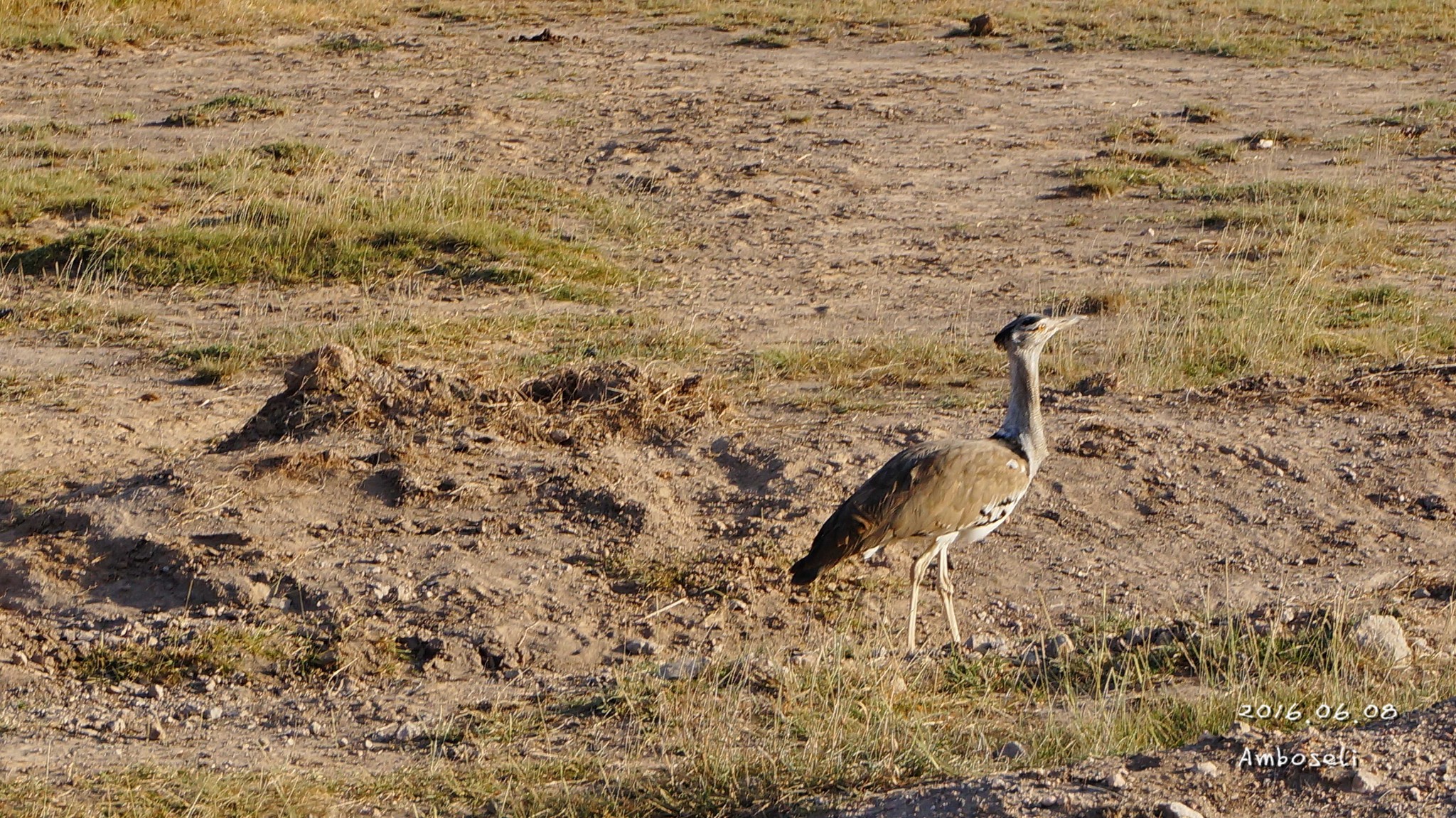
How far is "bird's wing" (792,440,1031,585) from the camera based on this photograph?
15.6ft

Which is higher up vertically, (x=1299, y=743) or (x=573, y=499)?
(x=1299, y=743)

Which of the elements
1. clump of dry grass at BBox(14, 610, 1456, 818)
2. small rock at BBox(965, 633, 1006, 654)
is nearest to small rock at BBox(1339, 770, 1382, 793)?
clump of dry grass at BBox(14, 610, 1456, 818)

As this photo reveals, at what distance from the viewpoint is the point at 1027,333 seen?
5.21 metres

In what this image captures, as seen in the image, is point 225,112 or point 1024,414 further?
point 225,112

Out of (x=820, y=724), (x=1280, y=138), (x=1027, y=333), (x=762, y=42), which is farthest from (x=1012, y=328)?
(x=762, y=42)

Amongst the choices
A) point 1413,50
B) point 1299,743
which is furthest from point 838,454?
point 1413,50

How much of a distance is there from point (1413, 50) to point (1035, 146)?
19.8 feet

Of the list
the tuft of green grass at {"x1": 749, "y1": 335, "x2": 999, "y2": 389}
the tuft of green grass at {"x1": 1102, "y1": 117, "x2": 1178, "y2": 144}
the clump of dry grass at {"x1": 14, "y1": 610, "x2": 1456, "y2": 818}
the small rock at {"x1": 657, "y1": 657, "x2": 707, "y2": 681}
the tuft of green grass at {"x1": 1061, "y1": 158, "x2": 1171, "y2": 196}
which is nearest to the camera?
the clump of dry grass at {"x1": 14, "y1": 610, "x2": 1456, "y2": 818}

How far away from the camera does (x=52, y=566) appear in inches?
206

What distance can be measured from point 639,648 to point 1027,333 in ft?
5.10

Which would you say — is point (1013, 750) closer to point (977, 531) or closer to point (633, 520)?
point (977, 531)

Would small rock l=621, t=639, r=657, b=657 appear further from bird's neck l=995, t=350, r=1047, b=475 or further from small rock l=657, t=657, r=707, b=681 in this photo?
bird's neck l=995, t=350, r=1047, b=475

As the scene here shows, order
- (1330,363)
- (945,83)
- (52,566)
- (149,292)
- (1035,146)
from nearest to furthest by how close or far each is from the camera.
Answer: (52,566) < (1330,363) < (149,292) < (1035,146) < (945,83)

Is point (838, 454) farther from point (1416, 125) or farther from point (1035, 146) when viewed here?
point (1416, 125)
